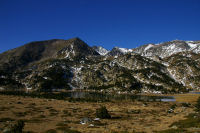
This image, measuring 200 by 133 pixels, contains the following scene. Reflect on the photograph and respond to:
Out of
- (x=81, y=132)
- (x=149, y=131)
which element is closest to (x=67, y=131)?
(x=81, y=132)

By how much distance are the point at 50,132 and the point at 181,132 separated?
Answer: 27.3 meters

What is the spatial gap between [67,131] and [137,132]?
15898mm

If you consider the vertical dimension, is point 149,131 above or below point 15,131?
below

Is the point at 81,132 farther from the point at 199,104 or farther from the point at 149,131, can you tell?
the point at 199,104

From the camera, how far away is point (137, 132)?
38531 mm

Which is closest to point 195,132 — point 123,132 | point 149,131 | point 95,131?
point 149,131

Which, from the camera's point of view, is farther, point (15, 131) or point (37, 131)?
point (37, 131)

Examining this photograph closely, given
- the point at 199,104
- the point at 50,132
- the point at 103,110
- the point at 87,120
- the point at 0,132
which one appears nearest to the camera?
the point at 0,132

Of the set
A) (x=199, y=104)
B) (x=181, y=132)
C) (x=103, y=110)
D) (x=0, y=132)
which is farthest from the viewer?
(x=199, y=104)

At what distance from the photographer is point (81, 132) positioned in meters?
38.9

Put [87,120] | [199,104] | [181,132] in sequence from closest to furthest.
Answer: [181,132] → [87,120] → [199,104]

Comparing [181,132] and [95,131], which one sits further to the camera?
[95,131]

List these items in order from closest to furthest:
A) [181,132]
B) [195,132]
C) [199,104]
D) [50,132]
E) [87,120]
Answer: [195,132] < [181,132] < [50,132] < [87,120] < [199,104]

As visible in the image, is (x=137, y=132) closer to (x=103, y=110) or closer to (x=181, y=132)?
(x=181, y=132)
